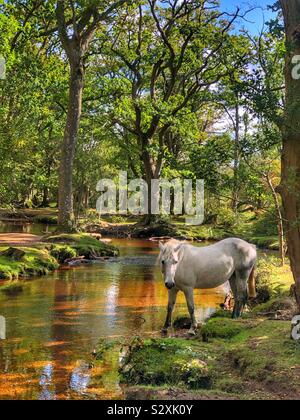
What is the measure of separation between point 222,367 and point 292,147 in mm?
3340

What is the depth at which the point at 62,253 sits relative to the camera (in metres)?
20.1

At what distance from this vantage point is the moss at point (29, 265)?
15.7 m

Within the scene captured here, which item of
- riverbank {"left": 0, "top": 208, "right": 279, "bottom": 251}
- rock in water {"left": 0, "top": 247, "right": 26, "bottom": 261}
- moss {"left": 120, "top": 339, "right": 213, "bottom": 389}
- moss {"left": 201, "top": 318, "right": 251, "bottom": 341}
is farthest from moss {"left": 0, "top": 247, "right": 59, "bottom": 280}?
riverbank {"left": 0, "top": 208, "right": 279, "bottom": 251}

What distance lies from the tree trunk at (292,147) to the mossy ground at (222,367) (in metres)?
1.03

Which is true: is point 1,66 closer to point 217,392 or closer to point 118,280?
point 118,280

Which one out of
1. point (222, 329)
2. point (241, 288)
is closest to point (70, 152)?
point (241, 288)

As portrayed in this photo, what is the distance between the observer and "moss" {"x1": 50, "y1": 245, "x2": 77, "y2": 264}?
65.2ft

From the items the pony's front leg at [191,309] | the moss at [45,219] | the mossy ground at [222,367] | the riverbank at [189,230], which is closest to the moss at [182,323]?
the pony's front leg at [191,309]

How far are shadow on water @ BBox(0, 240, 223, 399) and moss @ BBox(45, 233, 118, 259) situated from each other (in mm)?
2499

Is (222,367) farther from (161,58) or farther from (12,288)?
(161,58)

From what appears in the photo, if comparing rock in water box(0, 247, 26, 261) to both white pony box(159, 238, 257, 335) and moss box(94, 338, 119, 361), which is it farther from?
moss box(94, 338, 119, 361)

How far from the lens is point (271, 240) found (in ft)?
98.8

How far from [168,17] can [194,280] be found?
2876 cm

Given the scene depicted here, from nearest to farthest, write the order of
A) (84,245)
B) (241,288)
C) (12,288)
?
(241,288) < (12,288) < (84,245)
